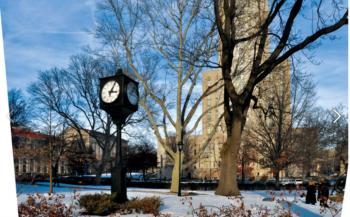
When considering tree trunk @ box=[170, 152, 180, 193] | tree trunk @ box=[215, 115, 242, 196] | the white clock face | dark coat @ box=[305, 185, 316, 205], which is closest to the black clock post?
the white clock face

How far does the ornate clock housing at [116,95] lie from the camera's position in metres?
4.73

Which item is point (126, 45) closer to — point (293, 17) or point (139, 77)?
point (139, 77)

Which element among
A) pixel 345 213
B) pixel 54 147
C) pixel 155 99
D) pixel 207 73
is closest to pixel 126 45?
pixel 155 99

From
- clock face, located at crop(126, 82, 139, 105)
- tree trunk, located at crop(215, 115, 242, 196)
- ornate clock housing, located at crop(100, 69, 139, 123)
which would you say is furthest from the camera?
tree trunk, located at crop(215, 115, 242, 196)

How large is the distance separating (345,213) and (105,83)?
358 cm

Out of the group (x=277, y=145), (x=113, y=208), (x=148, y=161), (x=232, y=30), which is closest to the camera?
(x=113, y=208)

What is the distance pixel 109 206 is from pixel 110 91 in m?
1.60

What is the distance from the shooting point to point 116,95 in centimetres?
477

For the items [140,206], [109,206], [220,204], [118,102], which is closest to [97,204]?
[109,206]

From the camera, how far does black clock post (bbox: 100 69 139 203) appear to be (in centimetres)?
474

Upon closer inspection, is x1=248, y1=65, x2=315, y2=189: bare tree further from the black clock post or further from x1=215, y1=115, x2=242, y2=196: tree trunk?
the black clock post

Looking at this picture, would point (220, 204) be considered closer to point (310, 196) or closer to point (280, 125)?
point (310, 196)

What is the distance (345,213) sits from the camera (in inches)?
82.3

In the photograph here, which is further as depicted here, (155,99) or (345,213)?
(155,99)
